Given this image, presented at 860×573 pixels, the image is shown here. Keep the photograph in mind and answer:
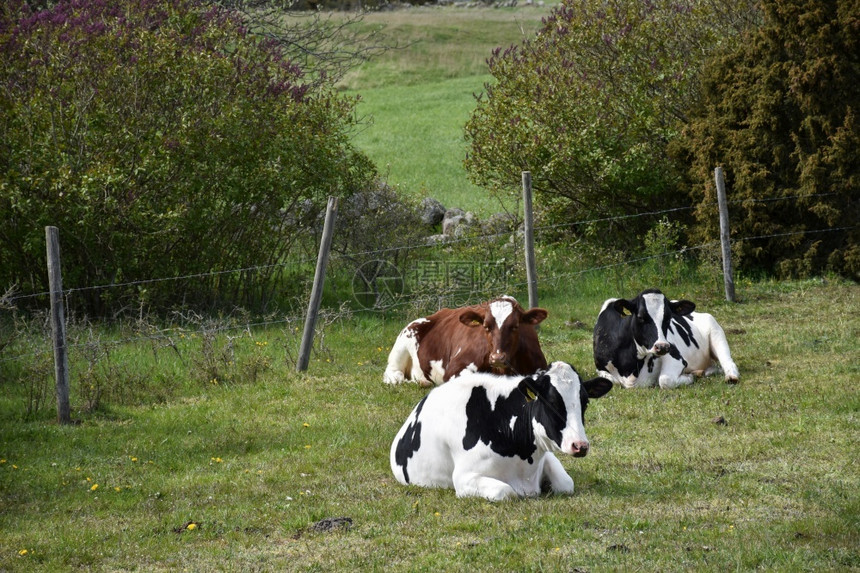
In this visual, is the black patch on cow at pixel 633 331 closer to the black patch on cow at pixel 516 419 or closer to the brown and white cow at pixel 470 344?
the brown and white cow at pixel 470 344

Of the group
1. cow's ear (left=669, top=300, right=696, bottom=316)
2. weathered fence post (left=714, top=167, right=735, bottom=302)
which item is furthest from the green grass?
weathered fence post (left=714, top=167, right=735, bottom=302)

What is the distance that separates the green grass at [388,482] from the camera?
7012mm

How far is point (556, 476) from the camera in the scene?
8.34m

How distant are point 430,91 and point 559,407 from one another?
41.2 metres

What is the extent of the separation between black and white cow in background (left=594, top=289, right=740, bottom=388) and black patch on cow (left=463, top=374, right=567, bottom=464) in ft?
12.0

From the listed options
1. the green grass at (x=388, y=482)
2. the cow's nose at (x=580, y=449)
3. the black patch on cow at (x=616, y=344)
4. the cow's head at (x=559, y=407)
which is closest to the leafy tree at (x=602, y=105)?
the green grass at (x=388, y=482)

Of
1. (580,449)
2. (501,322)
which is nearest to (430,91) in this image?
(501,322)

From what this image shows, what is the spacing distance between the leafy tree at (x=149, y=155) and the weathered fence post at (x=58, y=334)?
3893mm

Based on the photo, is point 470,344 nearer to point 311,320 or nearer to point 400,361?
point 400,361

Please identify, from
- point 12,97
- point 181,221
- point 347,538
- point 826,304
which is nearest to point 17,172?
point 12,97

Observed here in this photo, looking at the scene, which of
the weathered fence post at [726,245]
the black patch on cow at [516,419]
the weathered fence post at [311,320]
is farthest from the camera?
the weathered fence post at [726,245]

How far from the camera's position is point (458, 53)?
53.7 meters

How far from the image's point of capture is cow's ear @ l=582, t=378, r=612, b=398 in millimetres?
8375

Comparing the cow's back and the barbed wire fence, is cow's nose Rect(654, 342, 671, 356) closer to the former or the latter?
the cow's back
